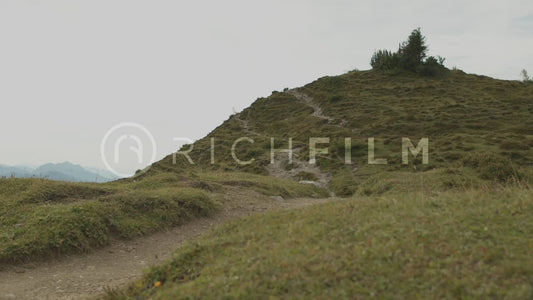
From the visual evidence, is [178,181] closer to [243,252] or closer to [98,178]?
[98,178]

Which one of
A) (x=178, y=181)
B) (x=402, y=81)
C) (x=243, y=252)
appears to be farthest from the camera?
(x=402, y=81)

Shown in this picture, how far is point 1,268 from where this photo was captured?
8.73m

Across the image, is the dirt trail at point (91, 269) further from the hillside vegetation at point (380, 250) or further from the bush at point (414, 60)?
the bush at point (414, 60)

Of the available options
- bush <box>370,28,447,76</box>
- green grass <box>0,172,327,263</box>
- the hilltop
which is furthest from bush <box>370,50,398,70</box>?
green grass <box>0,172,327,263</box>

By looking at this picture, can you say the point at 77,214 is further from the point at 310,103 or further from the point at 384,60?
the point at 384,60

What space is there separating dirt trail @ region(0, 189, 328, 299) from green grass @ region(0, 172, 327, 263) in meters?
0.32

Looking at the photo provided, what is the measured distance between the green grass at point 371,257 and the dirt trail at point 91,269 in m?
1.64

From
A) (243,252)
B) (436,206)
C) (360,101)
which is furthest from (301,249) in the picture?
(360,101)

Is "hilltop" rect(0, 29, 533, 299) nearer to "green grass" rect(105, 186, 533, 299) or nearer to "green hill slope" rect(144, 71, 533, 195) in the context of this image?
"green grass" rect(105, 186, 533, 299)

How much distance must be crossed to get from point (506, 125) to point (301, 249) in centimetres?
3229

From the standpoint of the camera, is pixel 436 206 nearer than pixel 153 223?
Yes

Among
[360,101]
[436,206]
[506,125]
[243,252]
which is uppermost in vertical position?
[360,101]

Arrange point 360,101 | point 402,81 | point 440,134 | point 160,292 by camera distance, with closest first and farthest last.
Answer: point 160,292 → point 440,134 → point 360,101 → point 402,81

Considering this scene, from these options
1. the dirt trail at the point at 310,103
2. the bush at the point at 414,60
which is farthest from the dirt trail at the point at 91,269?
the bush at the point at 414,60
